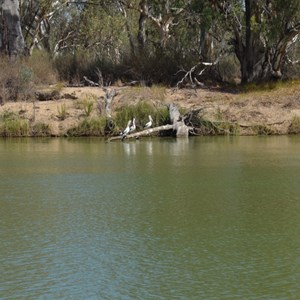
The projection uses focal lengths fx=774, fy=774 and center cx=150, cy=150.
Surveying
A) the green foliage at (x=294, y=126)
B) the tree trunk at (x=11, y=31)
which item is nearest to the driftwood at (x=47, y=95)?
the tree trunk at (x=11, y=31)

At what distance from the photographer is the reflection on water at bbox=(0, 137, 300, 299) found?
252 inches

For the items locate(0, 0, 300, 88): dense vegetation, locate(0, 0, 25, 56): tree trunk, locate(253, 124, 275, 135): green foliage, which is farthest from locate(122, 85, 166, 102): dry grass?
locate(0, 0, 25, 56): tree trunk

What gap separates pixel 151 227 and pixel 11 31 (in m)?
17.8

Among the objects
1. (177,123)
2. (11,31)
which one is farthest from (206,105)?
(11,31)

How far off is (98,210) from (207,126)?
34.1ft

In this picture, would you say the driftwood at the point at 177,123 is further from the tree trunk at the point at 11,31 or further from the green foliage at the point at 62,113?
the tree trunk at the point at 11,31

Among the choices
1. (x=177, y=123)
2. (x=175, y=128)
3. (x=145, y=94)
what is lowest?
(x=175, y=128)

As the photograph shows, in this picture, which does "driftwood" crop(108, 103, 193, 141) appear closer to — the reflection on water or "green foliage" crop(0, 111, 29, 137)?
"green foliage" crop(0, 111, 29, 137)

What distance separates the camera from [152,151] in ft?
52.1

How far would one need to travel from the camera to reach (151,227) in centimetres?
844

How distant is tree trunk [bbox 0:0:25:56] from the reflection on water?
35.0 ft

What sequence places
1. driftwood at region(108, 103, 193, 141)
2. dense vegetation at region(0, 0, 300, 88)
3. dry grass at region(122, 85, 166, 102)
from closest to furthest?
driftwood at region(108, 103, 193, 141) < dry grass at region(122, 85, 166, 102) < dense vegetation at region(0, 0, 300, 88)

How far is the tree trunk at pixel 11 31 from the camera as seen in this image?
81.5ft

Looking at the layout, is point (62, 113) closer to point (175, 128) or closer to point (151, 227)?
point (175, 128)
